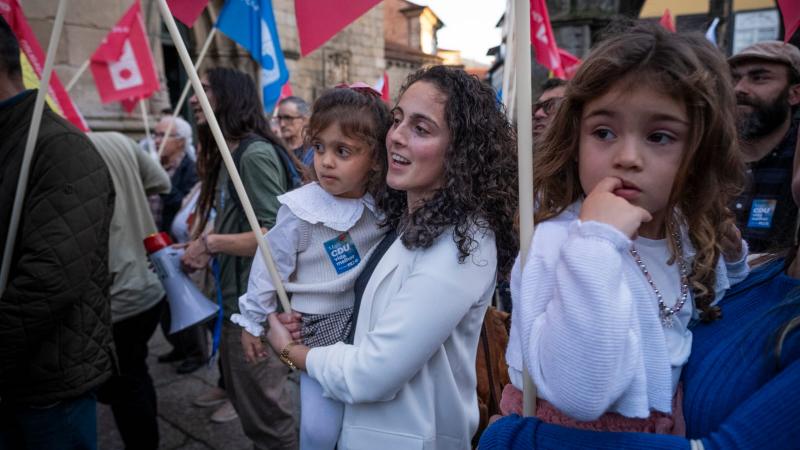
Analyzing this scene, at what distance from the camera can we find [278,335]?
1.62m

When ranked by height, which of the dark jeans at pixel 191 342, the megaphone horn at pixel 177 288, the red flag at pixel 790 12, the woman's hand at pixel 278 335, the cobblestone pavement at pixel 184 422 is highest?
the red flag at pixel 790 12

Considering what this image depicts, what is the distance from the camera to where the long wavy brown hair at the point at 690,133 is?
0.89 meters

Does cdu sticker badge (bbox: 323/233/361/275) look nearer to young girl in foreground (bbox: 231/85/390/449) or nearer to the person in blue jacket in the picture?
young girl in foreground (bbox: 231/85/390/449)

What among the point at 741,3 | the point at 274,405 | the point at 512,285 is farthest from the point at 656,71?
the point at 741,3

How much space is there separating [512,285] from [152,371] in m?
3.96

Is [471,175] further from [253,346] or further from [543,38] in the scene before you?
[543,38]

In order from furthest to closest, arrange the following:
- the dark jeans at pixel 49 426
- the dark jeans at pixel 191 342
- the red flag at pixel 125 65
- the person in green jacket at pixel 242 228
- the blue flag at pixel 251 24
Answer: the red flag at pixel 125 65 → the dark jeans at pixel 191 342 → the blue flag at pixel 251 24 → the person in green jacket at pixel 242 228 → the dark jeans at pixel 49 426

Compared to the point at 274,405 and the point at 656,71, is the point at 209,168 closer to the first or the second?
the point at 274,405

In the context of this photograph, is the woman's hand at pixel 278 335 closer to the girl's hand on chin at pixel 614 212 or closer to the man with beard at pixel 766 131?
the girl's hand on chin at pixel 614 212

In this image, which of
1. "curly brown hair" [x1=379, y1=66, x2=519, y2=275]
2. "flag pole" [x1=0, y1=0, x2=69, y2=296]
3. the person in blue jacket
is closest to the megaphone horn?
"flag pole" [x1=0, y1=0, x2=69, y2=296]

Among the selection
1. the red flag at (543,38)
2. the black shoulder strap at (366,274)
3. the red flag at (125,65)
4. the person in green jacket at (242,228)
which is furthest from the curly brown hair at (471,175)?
the red flag at (125,65)

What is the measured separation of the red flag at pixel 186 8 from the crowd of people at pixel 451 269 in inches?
20.2

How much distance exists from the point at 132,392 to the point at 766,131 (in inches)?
141

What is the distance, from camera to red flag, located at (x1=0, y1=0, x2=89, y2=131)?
2.51 m
